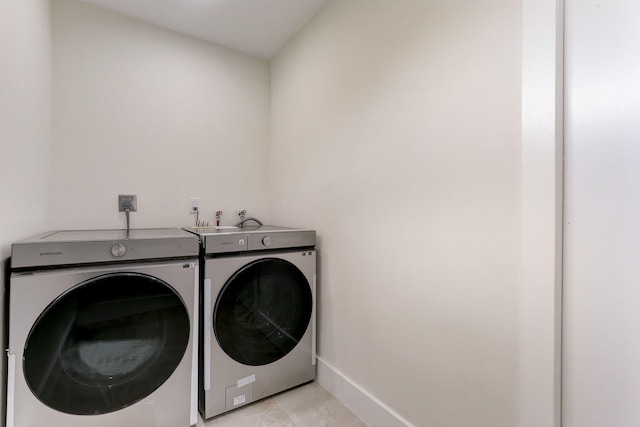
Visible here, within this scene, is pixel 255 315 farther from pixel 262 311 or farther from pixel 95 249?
pixel 95 249

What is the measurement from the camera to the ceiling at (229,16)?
1.76 m

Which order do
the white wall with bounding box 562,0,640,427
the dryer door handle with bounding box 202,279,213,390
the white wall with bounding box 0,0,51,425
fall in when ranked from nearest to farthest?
1. the white wall with bounding box 562,0,640,427
2. the white wall with bounding box 0,0,51,425
3. the dryer door handle with bounding box 202,279,213,390

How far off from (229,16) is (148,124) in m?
0.92

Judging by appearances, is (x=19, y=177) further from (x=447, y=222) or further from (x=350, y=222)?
(x=447, y=222)

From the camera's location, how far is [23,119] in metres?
1.24

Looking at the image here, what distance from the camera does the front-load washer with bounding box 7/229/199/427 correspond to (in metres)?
1.06

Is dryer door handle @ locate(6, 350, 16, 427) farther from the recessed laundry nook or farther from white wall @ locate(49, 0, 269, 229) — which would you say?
white wall @ locate(49, 0, 269, 229)

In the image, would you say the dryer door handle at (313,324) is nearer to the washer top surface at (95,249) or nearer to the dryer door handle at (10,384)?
the washer top surface at (95,249)

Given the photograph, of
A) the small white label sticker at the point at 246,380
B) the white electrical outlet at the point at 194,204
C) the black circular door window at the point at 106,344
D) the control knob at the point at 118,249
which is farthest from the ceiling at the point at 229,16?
the small white label sticker at the point at 246,380

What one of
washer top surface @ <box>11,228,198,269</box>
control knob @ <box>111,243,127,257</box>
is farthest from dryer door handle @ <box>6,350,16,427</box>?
control knob @ <box>111,243,127,257</box>

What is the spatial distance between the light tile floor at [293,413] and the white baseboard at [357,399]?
3 cm

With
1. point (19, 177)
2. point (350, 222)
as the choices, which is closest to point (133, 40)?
point (19, 177)

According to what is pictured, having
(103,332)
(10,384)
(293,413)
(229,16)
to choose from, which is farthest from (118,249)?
(229,16)

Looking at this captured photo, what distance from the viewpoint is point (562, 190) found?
0.84 meters
